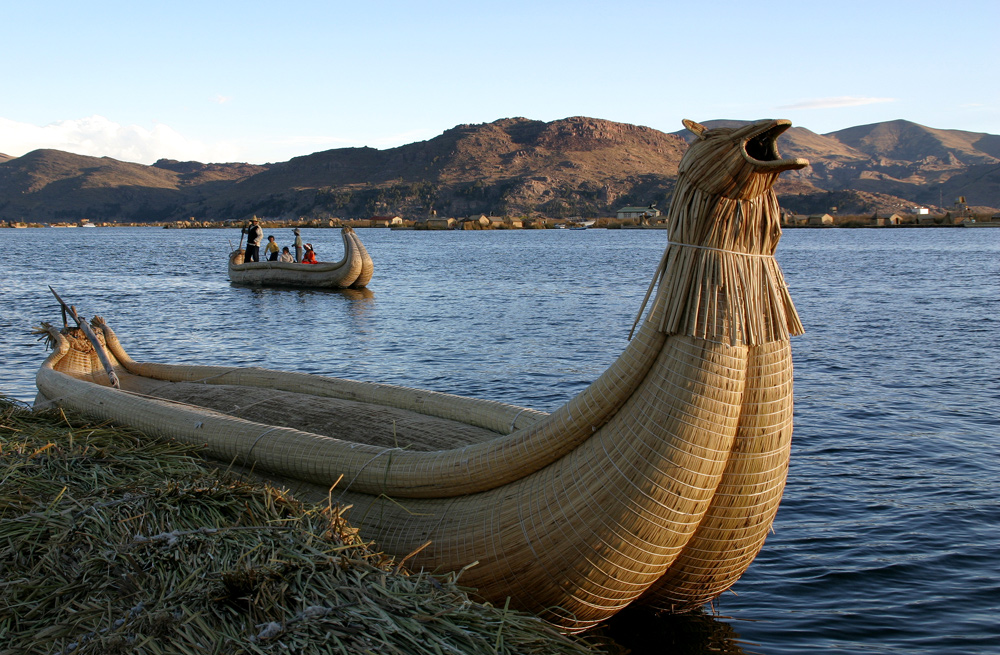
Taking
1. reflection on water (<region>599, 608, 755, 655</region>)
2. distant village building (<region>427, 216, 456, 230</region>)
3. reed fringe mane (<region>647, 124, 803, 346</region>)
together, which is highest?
distant village building (<region>427, 216, 456, 230</region>)

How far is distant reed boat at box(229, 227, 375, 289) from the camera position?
82.8 feet

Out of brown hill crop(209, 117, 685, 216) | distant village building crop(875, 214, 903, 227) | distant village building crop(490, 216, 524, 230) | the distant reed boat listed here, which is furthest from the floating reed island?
brown hill crop(209, 117, 685, 216)

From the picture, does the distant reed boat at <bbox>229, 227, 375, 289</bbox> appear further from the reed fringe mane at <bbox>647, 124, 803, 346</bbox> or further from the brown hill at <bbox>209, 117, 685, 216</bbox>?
the brown hill at <bbox>209, 117, 685, 216</bbox>

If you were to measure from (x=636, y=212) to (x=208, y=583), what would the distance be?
4999 inches

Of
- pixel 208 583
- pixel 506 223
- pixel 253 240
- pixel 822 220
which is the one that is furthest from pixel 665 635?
pixel 506 223

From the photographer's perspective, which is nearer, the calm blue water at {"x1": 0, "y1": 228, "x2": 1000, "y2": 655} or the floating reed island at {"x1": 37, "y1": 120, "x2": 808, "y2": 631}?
the floating reed island at {"x1": 37, "y1": 120, "x2": 808, "y2": 631}

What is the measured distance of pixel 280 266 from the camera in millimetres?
25656

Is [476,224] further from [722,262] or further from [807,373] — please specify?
[722,262]

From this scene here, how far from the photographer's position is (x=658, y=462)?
10.4 feet

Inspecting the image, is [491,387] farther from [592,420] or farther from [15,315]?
[15,315]

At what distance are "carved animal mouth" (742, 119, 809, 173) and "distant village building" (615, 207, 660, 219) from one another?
11603 centimetres

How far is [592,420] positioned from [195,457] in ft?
8.75

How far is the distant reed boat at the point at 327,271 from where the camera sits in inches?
994

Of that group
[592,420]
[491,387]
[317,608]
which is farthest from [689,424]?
[491,387]
